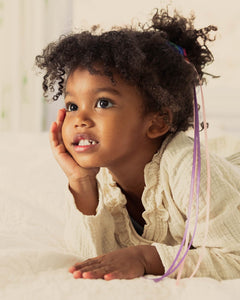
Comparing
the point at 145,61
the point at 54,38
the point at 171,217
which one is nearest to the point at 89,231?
the point at 171,217

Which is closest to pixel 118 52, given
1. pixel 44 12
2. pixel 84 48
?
pixel 84 48

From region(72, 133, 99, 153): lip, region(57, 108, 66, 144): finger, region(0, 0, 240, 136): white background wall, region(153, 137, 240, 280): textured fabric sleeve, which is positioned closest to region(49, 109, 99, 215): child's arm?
region(57, 108, 66, 144): finger

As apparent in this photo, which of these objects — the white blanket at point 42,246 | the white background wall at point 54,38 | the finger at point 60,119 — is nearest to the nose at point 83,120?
the finger at point 60,119

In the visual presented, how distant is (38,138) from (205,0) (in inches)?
55.5

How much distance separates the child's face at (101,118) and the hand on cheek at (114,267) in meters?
0.22

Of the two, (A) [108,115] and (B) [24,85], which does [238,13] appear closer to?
(B) [24,85]

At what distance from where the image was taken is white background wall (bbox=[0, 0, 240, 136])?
9.49 ft

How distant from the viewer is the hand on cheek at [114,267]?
0.92m

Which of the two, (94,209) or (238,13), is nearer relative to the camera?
(94,209)

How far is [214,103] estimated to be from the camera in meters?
2.91

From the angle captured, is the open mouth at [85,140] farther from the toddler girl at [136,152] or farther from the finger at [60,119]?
the finger at [60,119]

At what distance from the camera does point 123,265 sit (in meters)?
→ 0.96

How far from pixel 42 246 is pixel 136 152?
309mm

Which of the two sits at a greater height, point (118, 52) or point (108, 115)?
point (118, 52)
